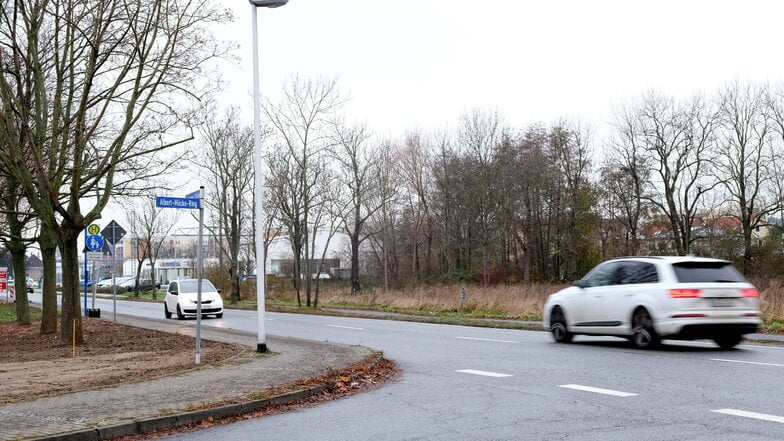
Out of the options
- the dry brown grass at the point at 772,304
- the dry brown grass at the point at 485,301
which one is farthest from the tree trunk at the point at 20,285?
the dry brown grass at the point at 772,304

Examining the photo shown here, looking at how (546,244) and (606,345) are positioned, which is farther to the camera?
(546,244)

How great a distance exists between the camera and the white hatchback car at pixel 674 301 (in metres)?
13.8

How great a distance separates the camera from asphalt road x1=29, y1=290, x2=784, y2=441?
721cm

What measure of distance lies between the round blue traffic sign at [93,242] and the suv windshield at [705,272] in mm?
19491

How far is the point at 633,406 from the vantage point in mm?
8352

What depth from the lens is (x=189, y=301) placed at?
3142cm

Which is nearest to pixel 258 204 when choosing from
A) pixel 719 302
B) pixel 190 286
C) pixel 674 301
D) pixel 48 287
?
pixel 674 301

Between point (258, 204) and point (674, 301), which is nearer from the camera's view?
point (674, 301)

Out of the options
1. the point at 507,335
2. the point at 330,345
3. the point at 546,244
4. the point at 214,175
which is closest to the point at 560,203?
the point at 546,244

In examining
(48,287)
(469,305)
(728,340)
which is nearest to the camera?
(728,340)

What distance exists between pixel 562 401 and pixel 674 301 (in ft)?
19.3

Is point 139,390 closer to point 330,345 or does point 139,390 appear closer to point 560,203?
point 330,345

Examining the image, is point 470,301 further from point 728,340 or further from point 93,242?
point 728,340

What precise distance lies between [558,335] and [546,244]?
149 ft
